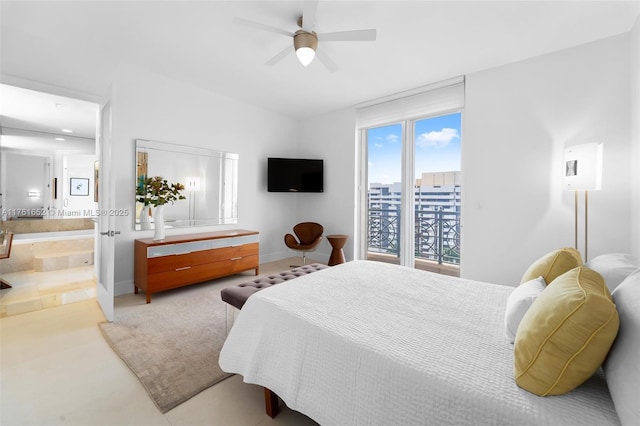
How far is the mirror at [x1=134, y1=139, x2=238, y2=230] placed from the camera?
3.63m

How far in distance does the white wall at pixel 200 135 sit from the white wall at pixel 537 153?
Result: 10.7 feet

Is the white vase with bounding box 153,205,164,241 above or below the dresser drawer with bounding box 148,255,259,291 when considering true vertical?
above

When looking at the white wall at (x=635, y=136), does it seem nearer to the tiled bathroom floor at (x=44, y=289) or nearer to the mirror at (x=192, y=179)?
the mirror at (x=192, y=179)

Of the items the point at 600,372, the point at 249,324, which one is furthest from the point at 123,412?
the point at 600,372

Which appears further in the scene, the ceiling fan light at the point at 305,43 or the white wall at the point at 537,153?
the white wall at the point at 537,153

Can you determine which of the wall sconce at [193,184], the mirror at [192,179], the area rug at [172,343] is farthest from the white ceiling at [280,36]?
the area rug at [172,343]

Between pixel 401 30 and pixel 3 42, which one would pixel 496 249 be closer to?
pixel 401 30

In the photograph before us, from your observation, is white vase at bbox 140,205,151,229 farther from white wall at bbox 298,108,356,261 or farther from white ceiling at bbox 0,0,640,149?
white wall at bbox 298,108,356,261

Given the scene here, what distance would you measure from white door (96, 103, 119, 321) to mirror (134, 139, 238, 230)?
1.73ft

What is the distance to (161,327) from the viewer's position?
8.34 feet

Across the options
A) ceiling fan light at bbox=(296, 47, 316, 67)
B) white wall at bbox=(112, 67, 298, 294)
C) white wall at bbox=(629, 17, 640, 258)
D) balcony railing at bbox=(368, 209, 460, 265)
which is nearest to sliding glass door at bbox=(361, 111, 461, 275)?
balcony railing at bbox=(368, 209, 460, 265)

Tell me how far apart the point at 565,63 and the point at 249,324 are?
403 cm

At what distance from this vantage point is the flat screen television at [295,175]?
5.05 meters

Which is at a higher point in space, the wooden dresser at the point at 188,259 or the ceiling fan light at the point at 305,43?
the ceiling fan light at the point at 305,43
